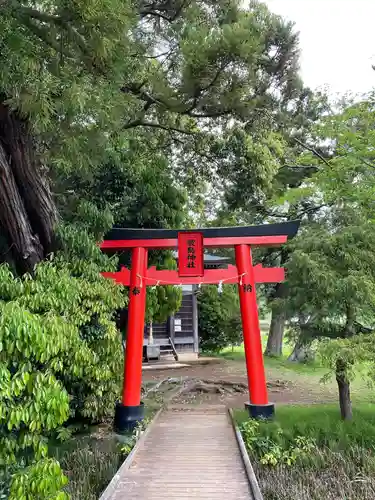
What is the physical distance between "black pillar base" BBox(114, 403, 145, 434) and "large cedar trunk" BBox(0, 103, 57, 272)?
3134 millimetres

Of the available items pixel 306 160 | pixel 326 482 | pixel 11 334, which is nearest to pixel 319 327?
pixel 326 482

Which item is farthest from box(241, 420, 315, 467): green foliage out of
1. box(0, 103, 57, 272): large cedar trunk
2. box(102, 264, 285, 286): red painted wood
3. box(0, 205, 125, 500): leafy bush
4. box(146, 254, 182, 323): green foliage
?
box(0, 103, 57, 272): large cedar trunk

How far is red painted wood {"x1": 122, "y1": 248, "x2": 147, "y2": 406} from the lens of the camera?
→ 7.24 metres

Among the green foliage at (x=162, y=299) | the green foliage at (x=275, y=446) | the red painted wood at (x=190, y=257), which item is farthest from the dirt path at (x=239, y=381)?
the red painted wood at (x=190, y=257)

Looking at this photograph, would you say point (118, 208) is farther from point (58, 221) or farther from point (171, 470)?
point (171, 470)

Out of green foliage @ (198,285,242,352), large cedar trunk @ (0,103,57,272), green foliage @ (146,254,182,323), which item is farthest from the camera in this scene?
green foliage @ (198,285,242,352)

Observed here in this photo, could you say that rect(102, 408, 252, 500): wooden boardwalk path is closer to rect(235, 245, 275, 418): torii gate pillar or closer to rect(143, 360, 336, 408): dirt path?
rect(235, 245, 275, 418): torii gate pillar

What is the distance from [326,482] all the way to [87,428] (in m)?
4.30

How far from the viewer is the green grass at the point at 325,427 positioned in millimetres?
6660

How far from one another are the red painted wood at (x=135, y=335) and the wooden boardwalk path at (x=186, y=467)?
2.46 ft

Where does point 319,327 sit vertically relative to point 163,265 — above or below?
below

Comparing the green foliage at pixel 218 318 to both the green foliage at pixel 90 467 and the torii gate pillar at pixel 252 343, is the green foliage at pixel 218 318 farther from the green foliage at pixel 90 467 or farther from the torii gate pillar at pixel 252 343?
the green foliage at pixel 90 467

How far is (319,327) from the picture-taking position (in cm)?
777

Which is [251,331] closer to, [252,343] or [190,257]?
[252,343]
